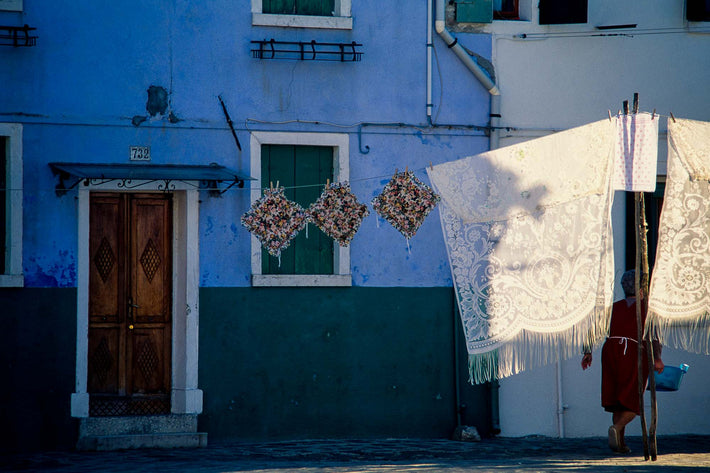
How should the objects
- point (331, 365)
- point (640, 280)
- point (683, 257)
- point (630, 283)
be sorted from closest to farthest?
point (683, 257)
point (640, 280)
point (630, 283)
point (331, 365)

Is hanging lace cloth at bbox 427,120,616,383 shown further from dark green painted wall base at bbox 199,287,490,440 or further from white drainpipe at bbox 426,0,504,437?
white drainpipe at bbox 426,0,504,437

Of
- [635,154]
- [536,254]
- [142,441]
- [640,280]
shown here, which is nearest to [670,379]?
[640,280]

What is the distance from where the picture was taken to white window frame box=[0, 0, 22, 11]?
1026cm

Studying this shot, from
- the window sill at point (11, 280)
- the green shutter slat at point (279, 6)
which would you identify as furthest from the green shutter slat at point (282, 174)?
the window sill at point (11, 280)

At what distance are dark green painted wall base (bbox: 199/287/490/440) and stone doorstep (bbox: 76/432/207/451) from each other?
0.75ft

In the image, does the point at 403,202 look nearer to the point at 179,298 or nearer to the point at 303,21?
the point at 303,21

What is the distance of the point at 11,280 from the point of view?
33.4ft

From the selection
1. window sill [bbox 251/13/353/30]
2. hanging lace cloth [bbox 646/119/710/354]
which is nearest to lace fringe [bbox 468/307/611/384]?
hanging lace cloth [bbox 646/119/710/354]

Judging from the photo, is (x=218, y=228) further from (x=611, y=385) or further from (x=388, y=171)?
(x=611, y=385)

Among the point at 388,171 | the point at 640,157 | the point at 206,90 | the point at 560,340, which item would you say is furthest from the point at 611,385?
the point at 206,90

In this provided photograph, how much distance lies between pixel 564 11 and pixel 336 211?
12.3ft

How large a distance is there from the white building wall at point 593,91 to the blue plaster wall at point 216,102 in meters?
0.50

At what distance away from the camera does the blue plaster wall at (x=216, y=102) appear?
10.4 metres

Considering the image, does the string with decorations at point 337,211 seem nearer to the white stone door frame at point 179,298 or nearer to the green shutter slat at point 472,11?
the white stone door frame at point 179,298
